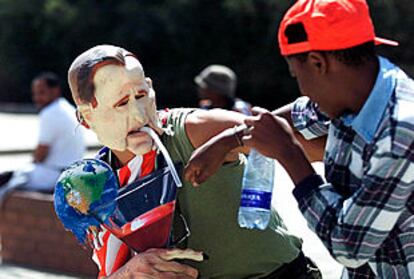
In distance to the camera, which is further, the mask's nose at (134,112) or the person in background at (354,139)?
the mask's nose at (134,112)

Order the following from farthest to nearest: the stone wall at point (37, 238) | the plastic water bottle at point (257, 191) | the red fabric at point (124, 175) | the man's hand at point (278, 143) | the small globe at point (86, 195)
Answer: the stone wall at point (37, 238), the red fabric at point (124, 175), the small globe at point (86, 195), the plastic water bottle at point (257, 191), the man's hand at point (278, 143)

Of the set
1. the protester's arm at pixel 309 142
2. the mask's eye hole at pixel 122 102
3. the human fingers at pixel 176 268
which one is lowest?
the human fingers at pixel 176 268

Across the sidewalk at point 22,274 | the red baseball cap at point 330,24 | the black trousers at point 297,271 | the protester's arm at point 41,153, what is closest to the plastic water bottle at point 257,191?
the black trousers at point 297,271

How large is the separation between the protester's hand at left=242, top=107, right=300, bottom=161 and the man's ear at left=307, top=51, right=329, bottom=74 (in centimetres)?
17

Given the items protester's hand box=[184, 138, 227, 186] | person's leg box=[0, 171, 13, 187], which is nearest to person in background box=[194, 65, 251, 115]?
person's leg box=[0, 171, 13, 187]

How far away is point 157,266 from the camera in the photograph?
246 cm

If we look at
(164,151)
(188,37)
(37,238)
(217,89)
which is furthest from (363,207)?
(188,37)

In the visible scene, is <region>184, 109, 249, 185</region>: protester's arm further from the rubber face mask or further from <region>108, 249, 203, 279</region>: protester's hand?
<region>108, 249, 203, 279</region>: protester's hand

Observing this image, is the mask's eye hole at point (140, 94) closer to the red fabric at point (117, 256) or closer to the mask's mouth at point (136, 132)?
the mask's mouth at point (136, 132)

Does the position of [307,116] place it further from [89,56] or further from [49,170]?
[49,170]

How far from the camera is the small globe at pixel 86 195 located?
2447mm

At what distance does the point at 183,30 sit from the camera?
30.2 metres

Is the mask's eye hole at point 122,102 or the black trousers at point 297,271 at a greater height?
the mask's eye hole at point 122,102

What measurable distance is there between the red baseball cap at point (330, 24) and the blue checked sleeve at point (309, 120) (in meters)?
0.42
